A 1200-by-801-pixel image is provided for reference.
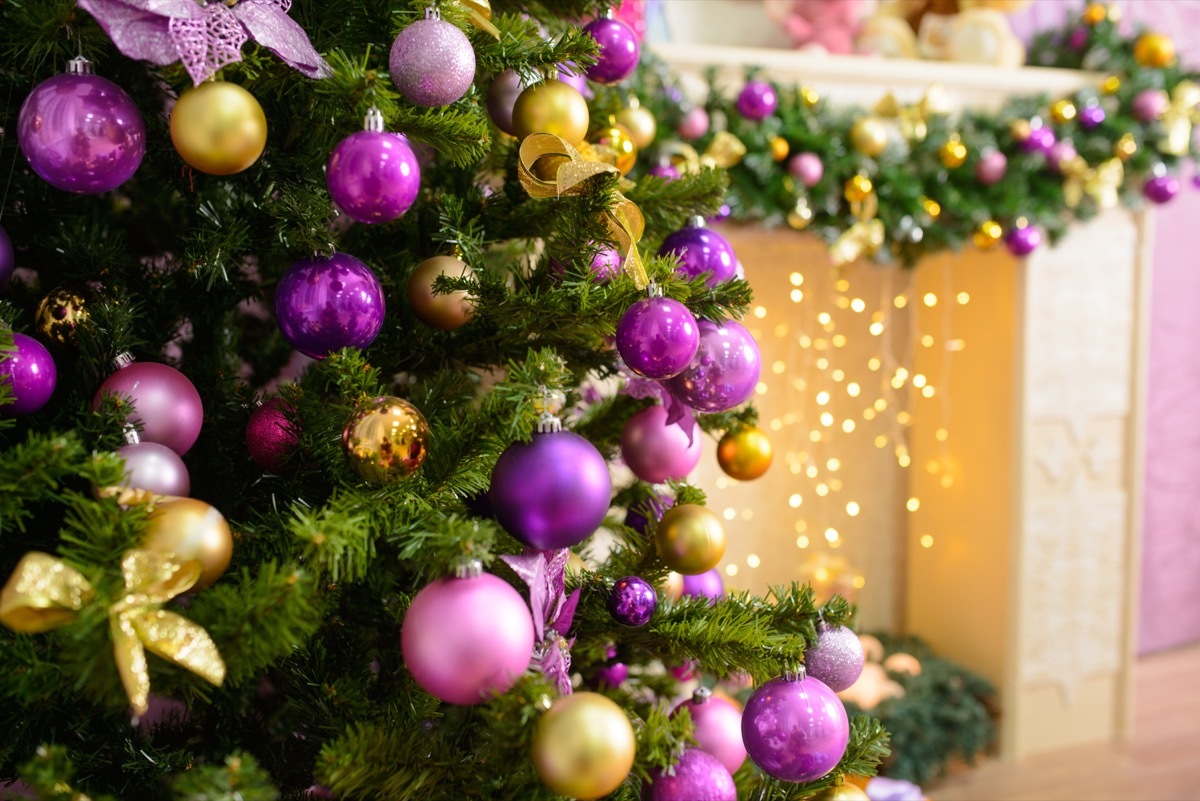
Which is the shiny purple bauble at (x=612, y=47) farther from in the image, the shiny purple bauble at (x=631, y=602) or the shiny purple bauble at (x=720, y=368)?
the shiny purple bauble at (x=631, y=602)

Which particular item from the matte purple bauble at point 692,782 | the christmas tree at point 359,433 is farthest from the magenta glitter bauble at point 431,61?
the matte purple bauble at point 692,782

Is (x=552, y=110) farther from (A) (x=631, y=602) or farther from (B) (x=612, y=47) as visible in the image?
(A) (x=631, y=602)

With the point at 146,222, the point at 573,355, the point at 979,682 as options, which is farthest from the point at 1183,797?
the point at 146,222

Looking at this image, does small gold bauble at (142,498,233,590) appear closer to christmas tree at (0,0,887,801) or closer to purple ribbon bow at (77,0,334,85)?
christmas tree at (0,0,887,801)

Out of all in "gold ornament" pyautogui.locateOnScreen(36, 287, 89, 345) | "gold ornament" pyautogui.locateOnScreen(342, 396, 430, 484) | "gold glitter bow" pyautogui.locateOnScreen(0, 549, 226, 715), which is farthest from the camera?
"gold ornament" pyautogui.locateOnScreen(36, 287, 89, 345)

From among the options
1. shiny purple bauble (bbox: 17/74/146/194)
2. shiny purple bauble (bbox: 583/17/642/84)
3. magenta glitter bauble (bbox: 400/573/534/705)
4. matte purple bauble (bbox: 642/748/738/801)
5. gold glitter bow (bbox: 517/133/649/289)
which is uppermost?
shiny purple bauble (bbox: 583/17/642/84)

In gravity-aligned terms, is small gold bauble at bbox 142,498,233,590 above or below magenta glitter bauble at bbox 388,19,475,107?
below

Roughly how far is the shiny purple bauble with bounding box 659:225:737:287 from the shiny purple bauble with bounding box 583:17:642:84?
17 cm

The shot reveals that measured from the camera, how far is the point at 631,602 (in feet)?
2.15

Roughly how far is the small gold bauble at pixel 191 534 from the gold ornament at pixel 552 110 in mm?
359

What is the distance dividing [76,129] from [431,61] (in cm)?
21

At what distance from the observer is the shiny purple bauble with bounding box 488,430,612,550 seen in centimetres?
→ 53

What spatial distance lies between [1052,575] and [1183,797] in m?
0.51

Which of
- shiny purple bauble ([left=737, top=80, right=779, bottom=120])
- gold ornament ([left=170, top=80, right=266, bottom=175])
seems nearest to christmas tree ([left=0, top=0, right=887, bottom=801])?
gold ornament ([left=170, top=80, right=266, bottom=175])
